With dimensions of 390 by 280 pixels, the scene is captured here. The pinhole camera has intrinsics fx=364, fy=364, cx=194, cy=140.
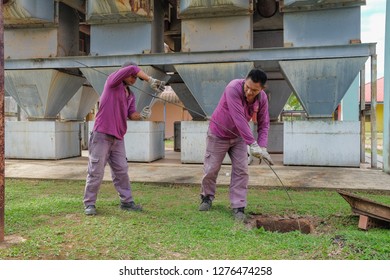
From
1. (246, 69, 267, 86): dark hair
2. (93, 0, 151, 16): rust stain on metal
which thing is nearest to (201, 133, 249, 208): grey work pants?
(246, 69, 267, 86): dark hair

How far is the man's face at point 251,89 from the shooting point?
12.5 feet

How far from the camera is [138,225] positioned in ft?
12.2

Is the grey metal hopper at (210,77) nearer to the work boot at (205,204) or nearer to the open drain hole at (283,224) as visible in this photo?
the work boot at (205,204)

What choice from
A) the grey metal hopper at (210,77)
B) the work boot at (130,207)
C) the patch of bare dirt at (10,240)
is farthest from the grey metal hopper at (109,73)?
the patch of bare dirt at (10,240)

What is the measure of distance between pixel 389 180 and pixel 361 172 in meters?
0.85

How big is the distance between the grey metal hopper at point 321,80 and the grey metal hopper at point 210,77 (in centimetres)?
99

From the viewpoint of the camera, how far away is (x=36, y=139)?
9.73m

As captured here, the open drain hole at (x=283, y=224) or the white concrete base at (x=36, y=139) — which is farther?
the white concrete base at (x=36, y=139)

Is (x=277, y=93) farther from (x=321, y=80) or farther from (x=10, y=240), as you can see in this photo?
(x=10, y=240)

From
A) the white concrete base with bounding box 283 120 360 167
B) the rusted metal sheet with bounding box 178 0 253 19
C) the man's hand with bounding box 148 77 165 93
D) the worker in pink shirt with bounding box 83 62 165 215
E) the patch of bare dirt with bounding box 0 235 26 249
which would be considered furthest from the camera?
the white concrete base with bounding box 283 120 360 167

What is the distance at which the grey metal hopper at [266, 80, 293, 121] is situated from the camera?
1250cm

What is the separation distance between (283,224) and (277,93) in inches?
358

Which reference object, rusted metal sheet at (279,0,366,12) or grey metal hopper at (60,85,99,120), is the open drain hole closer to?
Answer: rusted metal sheet at (279,0,366,12)

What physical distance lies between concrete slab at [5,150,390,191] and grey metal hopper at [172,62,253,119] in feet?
5.25
